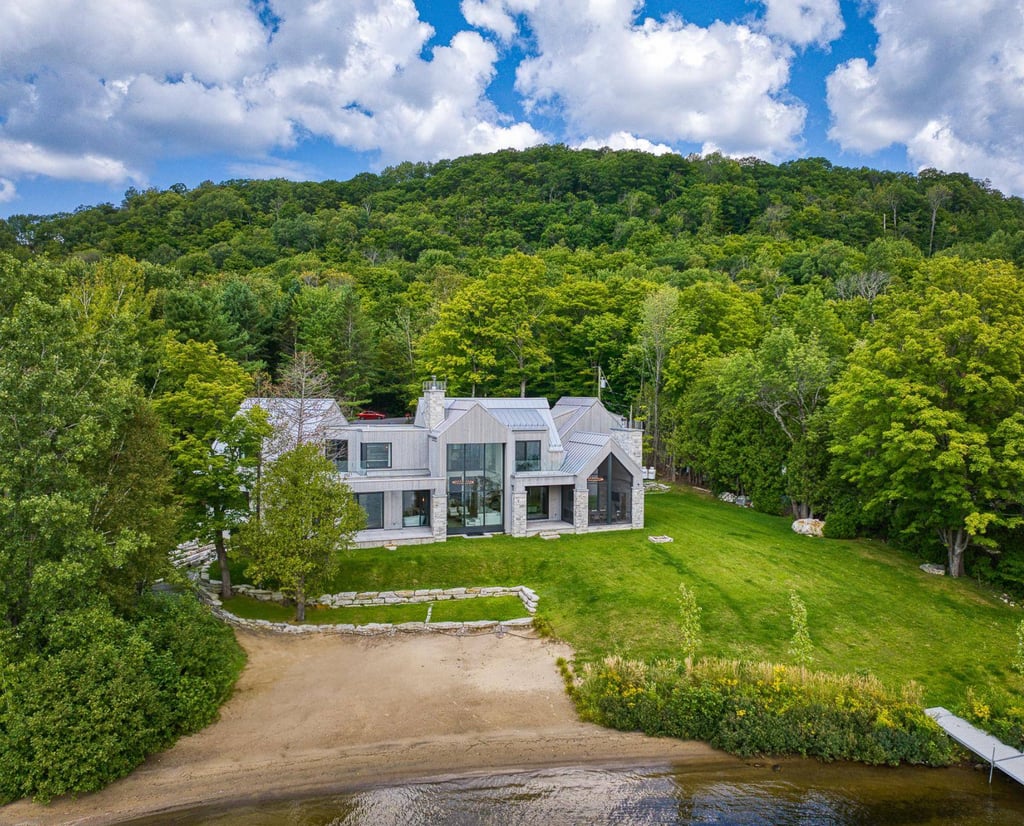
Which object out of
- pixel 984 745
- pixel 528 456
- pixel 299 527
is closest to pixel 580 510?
pixel 528 456

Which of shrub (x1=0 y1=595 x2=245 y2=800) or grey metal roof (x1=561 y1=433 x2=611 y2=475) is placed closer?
shrub (x1=0 y1=595 x2=245 y2=800)

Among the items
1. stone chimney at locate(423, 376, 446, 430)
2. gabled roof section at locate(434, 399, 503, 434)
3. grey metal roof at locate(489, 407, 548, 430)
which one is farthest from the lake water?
stone chimney at locate(423, 376, 446, 430)

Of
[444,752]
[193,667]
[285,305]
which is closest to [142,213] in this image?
[285,305]

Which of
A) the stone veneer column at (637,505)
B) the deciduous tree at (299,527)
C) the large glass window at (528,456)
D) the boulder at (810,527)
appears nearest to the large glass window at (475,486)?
the large glass window at (528,456)

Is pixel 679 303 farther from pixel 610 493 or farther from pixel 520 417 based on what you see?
pixel 520 417

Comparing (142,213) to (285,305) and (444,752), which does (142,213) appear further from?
(444,752)

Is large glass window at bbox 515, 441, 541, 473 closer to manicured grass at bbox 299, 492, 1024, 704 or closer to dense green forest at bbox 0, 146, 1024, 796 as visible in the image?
manicured grass at bbox 299, 492, 1024, 704
